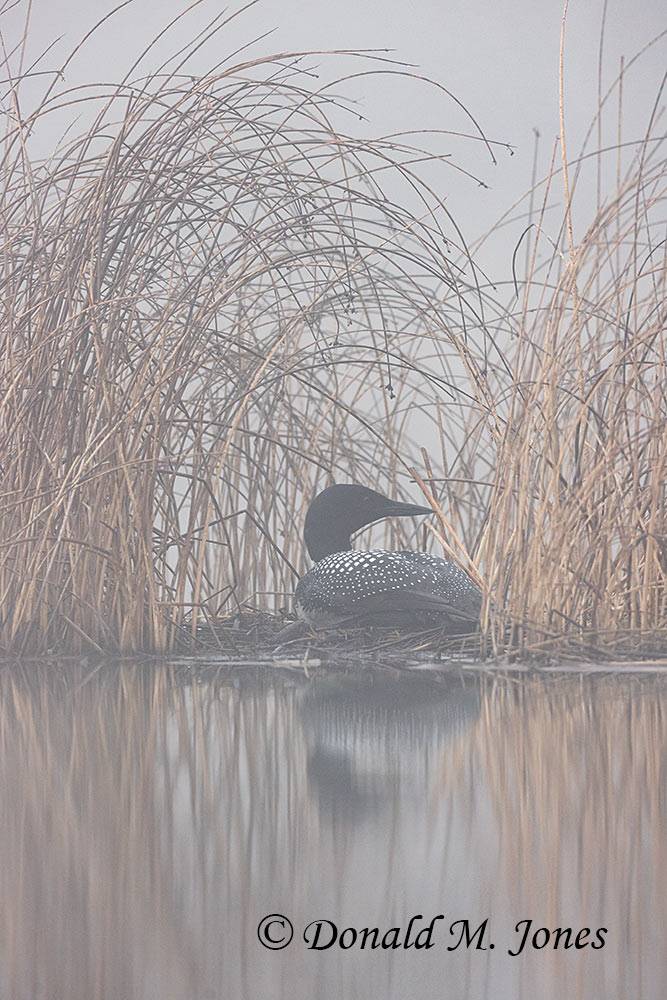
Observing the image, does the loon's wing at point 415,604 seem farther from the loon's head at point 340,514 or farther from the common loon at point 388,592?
the loon's head at point 340,514

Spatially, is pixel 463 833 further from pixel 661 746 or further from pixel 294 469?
pixel 294 469

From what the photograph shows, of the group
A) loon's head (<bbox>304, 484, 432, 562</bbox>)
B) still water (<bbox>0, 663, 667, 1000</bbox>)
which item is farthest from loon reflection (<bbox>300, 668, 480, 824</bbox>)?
loon's head (<bbox>304, 484, 432, 562</bbox>)

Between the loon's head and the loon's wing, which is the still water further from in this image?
the loon's head

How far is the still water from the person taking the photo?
65 cm

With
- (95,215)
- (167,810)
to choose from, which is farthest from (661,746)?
(95,215)

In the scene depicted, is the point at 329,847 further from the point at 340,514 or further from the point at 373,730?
the point at 340,514

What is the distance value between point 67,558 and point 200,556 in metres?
0.24

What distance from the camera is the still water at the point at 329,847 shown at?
655 mm

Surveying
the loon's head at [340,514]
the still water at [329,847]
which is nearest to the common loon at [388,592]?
the loon's head at [340,514]

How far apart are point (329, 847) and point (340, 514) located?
1637 mm

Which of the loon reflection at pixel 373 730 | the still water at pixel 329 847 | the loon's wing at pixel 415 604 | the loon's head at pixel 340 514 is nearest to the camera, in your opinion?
the still water at pixel 329 847

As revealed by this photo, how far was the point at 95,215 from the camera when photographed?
209 cm

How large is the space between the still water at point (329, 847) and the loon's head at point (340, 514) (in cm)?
100

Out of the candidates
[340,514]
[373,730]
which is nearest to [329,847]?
[373,730]
